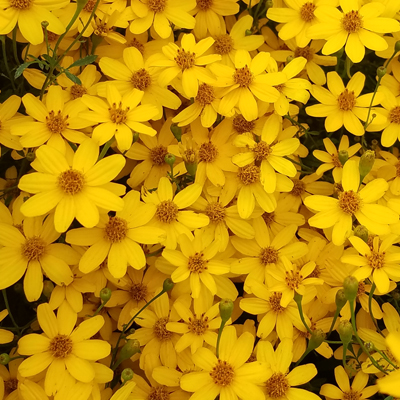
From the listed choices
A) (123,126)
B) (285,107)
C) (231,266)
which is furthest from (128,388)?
(285,107)

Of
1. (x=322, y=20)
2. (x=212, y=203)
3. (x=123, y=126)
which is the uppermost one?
(x=322, y=20)

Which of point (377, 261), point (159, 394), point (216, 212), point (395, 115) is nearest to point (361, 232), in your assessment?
point (377, 261)

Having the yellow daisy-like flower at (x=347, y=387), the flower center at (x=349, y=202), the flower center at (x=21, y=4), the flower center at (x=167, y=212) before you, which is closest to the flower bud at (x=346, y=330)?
the yellow daisy-like flower at (x=347, y=387)

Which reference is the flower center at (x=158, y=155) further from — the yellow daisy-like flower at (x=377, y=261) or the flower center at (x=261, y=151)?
the yellow daisy-like flower at (x=377, y=261)

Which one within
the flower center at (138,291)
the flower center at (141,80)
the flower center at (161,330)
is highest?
the flower center at (141,80)

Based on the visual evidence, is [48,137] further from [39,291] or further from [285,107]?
[285,107]
